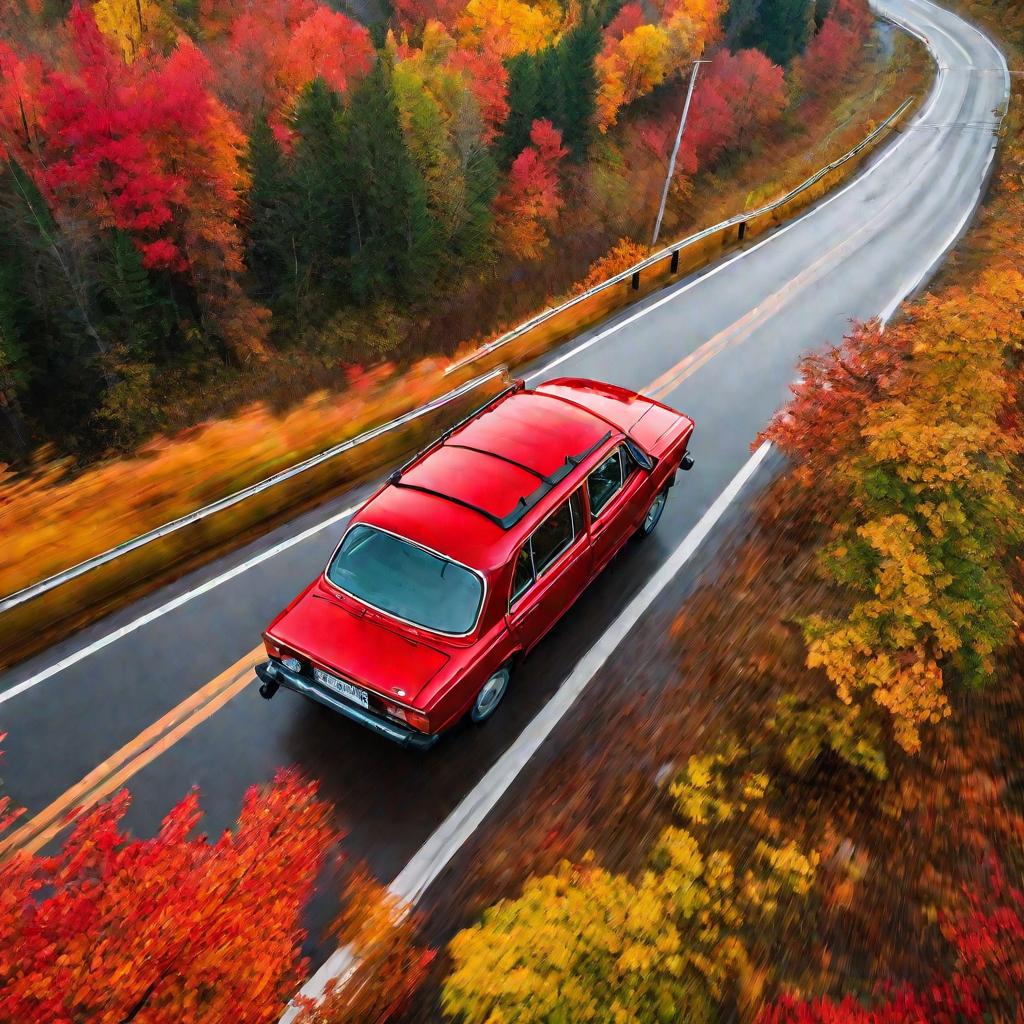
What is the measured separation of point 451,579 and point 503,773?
5.94 ft

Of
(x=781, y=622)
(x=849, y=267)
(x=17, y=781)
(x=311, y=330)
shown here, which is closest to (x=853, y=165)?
(x=849, y=267)

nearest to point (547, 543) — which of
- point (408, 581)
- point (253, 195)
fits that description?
point (408, 581)

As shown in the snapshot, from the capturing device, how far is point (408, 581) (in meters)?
5.71

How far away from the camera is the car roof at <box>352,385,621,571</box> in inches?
228

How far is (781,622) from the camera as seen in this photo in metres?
7.62

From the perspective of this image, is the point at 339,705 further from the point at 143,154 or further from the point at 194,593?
the point at 143,154

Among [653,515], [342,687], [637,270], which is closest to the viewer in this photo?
[342,687]

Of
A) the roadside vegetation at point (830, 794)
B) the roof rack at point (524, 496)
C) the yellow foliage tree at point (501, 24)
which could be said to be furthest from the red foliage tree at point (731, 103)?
the roof rack at point (524, 496)

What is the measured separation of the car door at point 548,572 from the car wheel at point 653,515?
1603mm

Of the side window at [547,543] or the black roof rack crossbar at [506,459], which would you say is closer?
the side window at [547,543]

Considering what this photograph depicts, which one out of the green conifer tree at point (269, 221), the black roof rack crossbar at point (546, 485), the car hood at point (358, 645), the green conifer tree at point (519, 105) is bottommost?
the green conifer tree at point (269, 221)

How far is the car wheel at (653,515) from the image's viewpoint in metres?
8.23

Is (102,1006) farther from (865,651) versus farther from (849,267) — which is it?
(849,267)

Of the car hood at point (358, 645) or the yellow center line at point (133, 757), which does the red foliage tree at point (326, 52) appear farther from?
the car hood at point (358, 645)
